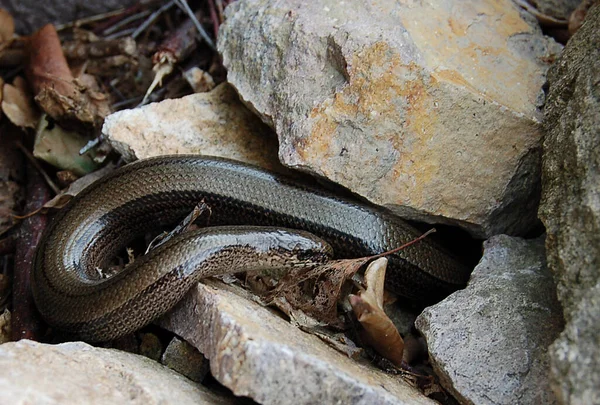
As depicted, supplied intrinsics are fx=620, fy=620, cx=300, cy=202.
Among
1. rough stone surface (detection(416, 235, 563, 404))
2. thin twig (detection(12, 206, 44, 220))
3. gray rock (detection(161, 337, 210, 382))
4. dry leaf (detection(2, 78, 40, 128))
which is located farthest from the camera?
dry leaf (detection(2, 78, 40, 128))

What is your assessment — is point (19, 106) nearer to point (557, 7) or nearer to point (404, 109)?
point (404, 109)

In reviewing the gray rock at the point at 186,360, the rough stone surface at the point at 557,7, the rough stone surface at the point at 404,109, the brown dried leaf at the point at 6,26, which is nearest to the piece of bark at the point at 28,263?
the gray rock at the point at 186,360

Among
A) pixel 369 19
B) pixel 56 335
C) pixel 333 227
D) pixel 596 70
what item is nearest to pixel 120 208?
pixel 56 335

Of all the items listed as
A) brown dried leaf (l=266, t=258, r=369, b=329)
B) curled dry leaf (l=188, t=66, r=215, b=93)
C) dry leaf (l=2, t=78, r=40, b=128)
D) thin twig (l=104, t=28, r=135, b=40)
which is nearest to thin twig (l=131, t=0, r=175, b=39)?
thin twig (l=104, t=28, r=135, b=40)

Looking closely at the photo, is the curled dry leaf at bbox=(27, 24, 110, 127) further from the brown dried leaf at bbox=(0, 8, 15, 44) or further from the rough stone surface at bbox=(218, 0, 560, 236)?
the rough stone surface at bbox=(218, 0, 560, 236)

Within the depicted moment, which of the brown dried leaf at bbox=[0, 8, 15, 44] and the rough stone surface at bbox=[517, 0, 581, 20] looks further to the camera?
the brown dried leaf at bbox=[0, 8, 15, 44]

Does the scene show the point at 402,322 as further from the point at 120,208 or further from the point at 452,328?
the point at 120,208

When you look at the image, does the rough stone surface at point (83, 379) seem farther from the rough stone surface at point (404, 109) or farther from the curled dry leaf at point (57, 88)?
the curled dry leaf at point (57, 88)
